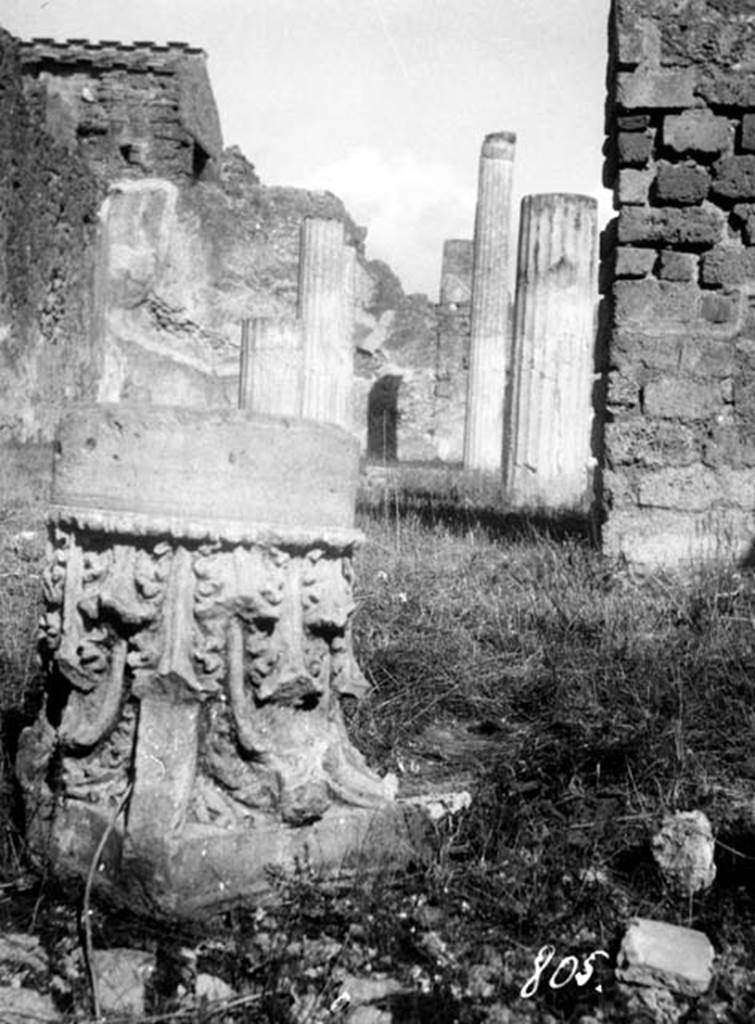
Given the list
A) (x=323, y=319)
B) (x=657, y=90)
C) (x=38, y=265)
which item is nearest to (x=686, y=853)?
(x=657, y=90)

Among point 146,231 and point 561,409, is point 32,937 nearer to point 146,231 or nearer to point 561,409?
point 561,409

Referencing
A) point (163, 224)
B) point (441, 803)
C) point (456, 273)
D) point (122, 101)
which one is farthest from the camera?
point (456, 273)

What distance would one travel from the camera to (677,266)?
5.51 metres

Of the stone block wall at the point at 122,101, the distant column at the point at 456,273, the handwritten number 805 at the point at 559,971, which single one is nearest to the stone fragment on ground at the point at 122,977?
the handwritten number 805 at the point at 559,971

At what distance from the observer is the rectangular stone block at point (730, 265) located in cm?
548

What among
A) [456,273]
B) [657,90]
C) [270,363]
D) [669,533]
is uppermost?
[456,273]

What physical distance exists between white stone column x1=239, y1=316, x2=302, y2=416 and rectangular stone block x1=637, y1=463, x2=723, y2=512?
5.37 metres

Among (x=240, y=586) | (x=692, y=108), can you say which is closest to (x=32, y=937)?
(x=240, y=586)

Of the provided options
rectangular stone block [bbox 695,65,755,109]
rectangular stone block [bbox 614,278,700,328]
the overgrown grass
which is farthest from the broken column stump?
rectangular stone block [bbox 695,65,755,109]

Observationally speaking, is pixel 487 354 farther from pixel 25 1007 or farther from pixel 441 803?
pixel 25 1007

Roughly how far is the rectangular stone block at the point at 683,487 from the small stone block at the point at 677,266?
2.89 feet

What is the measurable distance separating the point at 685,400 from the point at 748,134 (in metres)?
1.25

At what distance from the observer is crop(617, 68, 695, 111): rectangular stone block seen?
5.49 meters

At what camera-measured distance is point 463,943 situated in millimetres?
2266
